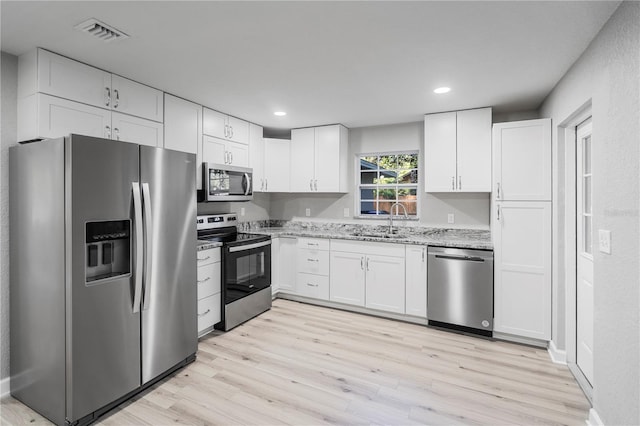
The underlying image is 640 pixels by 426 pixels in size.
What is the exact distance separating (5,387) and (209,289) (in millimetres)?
1510

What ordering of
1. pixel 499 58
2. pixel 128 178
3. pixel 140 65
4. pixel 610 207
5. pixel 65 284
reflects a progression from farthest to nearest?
pixel 140 65 < pixel 499 58 < pixel 128 178 < pixel 65 284 < pixel 610 207

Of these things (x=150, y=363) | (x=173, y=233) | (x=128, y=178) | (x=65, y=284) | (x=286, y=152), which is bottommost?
(x=150, y=363)

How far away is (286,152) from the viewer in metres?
4.64

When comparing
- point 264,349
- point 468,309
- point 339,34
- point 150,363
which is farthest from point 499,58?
point 150,363

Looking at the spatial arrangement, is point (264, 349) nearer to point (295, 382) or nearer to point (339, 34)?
point (295, 382)

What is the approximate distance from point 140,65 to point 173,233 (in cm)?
131

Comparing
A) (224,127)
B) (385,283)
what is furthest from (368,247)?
(224,127)

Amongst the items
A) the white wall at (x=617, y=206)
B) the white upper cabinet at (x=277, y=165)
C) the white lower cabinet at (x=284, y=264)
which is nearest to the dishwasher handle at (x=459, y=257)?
the white wall at (x=617, y=206)

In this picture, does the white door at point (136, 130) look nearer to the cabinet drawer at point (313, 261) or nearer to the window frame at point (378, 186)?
the cabinet drawer at point (313, 261)

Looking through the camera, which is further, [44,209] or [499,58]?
[499,58]

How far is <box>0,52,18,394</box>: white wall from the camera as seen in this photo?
7.27 feet

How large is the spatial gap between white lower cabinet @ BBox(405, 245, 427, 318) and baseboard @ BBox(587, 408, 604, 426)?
5.47ft

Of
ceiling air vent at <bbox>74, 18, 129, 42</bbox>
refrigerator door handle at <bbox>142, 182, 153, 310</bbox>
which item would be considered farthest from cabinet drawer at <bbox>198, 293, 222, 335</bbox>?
ceiling air vent at <bbox>74, 18, 129, 42</bbox>

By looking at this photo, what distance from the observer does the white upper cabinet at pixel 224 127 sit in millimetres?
3627
